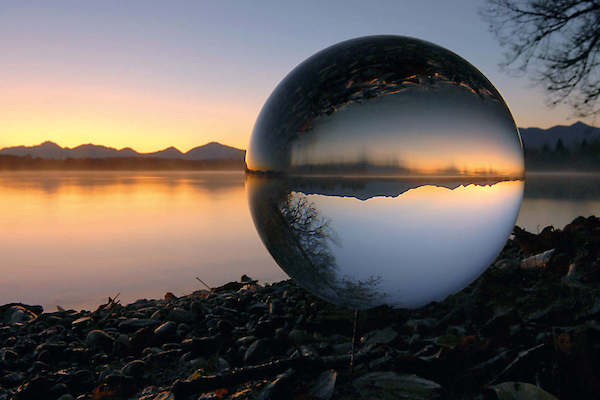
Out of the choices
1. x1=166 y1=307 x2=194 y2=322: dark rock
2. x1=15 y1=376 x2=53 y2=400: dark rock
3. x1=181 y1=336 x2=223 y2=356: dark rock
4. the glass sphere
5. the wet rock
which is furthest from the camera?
x1=166 y1=307 x2=194 y2=322: dark rock

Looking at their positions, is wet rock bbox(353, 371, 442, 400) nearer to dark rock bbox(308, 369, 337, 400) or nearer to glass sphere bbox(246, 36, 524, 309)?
dark rock bbox(308, 369, 337, 400)

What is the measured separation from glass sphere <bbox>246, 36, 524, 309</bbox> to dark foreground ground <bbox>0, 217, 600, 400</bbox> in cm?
32

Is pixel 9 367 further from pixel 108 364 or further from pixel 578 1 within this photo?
pixel 578 1

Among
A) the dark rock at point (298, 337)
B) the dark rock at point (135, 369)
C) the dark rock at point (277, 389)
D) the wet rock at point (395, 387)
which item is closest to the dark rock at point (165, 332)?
the dark rock at point (135, 369)

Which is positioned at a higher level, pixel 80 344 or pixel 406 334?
pixel 406 334

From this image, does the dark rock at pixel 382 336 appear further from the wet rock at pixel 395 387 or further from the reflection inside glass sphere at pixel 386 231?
the wet rock at pixel 395 387

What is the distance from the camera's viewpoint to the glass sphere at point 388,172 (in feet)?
6.40

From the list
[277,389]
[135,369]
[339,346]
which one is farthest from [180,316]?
[277,389]

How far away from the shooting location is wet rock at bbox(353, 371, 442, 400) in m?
1.69

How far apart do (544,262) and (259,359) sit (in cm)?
227

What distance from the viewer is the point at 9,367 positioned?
277 cm

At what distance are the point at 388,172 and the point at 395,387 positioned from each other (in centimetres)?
101

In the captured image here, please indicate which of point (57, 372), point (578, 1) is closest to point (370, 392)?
point (57, 372)

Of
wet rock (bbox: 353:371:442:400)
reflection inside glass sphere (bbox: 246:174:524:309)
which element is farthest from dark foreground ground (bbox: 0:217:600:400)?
reflection inside glass sphere (bbox: 246:174:524:309)
